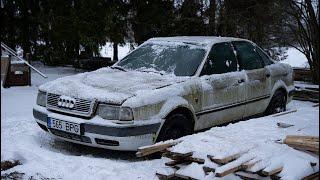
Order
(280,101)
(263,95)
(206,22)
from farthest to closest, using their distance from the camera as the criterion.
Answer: (206,22)
(280,101)
(263,95)

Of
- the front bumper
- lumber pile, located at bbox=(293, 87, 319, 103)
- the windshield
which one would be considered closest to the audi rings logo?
the front bumper

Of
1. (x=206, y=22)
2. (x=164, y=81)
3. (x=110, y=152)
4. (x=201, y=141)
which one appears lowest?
(x=110, y=152)

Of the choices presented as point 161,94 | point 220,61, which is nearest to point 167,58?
point 220,61

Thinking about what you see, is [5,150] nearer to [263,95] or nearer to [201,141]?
[201,141]

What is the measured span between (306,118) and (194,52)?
182cm

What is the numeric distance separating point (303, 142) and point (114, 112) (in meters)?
2.11

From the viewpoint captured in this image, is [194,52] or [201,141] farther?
[194,52]

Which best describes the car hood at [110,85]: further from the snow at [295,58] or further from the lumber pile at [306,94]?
the snow at [295,58]

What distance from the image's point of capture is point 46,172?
4.86 m

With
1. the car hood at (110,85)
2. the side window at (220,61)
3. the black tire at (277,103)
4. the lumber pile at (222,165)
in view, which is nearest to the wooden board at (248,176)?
the lumber pile at (222,165)

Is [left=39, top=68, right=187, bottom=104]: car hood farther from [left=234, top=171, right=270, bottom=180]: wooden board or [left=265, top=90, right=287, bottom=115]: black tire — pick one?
[left=265, top=90, right=287, bottom=115]: black tire

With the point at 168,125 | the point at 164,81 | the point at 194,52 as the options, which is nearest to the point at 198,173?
the point at 168,125

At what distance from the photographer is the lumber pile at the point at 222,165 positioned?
3.96m

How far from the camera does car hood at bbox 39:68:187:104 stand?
5327 mm
